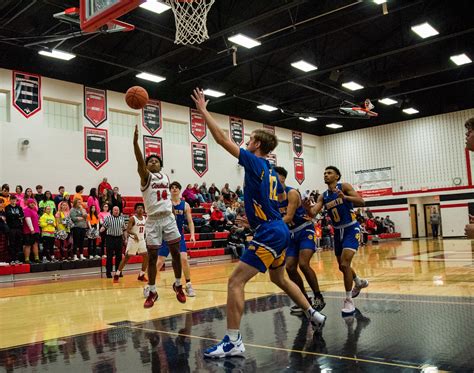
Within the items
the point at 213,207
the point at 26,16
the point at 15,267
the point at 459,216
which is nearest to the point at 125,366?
the point at 15,267

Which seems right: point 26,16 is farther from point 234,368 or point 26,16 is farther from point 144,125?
point 234,368

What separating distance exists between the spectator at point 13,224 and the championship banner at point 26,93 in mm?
5452

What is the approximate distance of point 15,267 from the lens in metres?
11.8

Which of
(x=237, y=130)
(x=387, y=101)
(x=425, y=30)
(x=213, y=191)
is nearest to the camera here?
(x=425, y=30)

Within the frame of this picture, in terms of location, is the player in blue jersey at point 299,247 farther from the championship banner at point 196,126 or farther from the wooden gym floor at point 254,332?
the championship banner at point 196,126

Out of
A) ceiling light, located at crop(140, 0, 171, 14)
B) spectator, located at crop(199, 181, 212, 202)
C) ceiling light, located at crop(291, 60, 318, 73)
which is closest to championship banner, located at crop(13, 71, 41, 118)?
ceiling light, located at crop(140, 0, 171, 14)

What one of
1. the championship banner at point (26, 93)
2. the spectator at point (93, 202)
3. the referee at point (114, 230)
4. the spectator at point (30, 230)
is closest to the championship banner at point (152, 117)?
the championship banner at point (26, 93)

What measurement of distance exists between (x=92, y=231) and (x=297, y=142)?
17989 mm

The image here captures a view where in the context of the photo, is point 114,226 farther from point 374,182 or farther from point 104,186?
point 374,182

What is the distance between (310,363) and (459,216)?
86.6 feet

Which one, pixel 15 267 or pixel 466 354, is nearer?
pixel 466 354

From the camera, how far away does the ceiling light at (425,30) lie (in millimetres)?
15477

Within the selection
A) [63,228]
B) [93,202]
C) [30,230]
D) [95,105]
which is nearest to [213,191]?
[95,105]

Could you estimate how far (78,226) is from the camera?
13016mm
